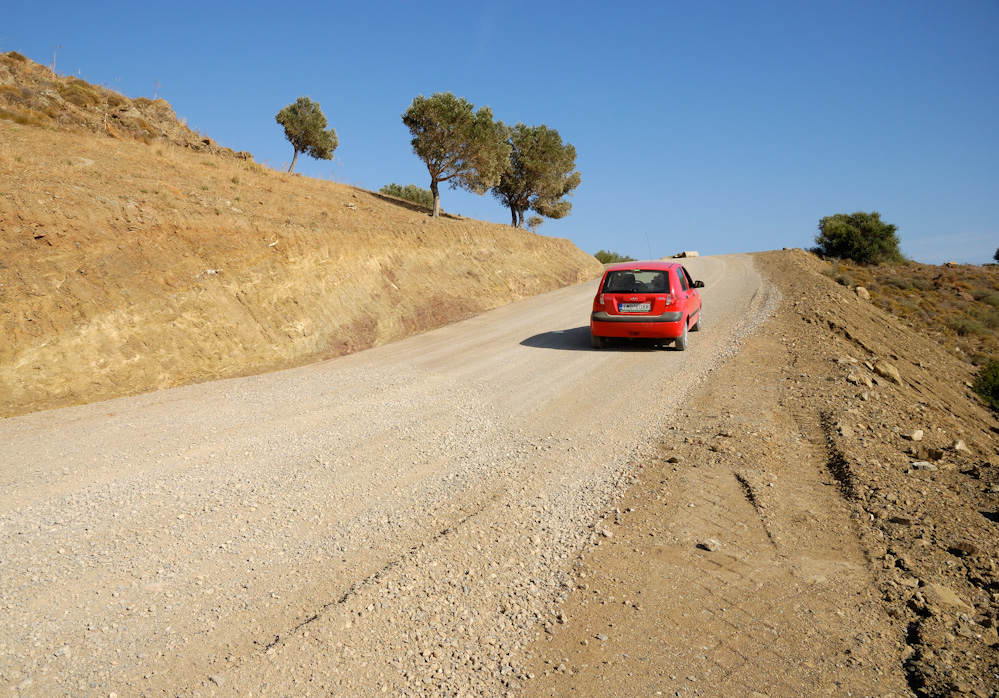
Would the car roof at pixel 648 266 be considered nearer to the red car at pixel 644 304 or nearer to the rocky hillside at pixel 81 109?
the red car at pixel 644 304

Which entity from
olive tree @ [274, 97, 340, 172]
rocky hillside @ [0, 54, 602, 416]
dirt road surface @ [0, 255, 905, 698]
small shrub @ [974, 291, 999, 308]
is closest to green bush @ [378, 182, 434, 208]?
olive tree @ [274, 97, 340, 172]

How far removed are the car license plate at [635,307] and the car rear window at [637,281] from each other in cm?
29

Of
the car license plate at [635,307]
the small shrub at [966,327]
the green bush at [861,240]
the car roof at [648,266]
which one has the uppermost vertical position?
the green bush at [861,240]

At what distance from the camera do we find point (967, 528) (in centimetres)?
500

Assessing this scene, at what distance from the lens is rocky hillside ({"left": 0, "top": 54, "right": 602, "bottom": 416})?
945cm

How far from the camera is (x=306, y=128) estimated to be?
36969 millimetres

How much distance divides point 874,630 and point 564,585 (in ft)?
6.53

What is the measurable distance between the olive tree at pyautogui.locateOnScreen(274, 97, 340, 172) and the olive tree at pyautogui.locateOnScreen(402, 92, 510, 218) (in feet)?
36.8

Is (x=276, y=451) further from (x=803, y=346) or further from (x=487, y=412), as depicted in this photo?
(x=803, y=346)

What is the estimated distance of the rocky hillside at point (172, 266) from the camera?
945 cm

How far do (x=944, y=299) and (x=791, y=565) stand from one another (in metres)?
28.0

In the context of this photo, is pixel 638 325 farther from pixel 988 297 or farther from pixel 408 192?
pixel 408 192

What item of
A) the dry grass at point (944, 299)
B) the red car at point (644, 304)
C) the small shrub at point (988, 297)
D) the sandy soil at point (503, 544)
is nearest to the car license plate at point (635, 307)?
the red car at point (644, 304)

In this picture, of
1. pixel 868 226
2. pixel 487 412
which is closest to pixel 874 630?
pixel 487 412
